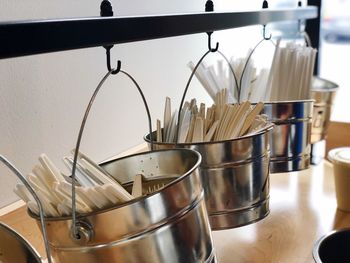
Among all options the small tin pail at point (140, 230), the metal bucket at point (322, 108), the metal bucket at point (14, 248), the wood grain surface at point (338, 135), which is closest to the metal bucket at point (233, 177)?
the small tin pail at point (140, 230)

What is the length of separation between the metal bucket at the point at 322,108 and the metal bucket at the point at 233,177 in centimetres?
73

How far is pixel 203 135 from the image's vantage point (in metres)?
0.80

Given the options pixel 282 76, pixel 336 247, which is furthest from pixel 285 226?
pixel 282 76

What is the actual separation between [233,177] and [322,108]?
0.83 metres

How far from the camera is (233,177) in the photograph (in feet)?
2.44

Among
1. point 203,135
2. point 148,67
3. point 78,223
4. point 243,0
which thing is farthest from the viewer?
point 243,0

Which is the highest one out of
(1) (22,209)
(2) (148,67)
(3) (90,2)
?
(3) (90,2)

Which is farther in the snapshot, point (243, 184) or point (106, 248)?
point (243, 184)

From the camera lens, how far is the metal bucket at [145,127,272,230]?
73 centimetres

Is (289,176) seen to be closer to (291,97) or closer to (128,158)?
(291,97)

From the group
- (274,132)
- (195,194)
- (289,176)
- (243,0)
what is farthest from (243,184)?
(243,0)

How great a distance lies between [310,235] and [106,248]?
2.46 feet

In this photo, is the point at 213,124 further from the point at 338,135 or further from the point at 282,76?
the point at 338,135

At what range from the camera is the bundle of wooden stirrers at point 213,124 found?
0.80 metres
